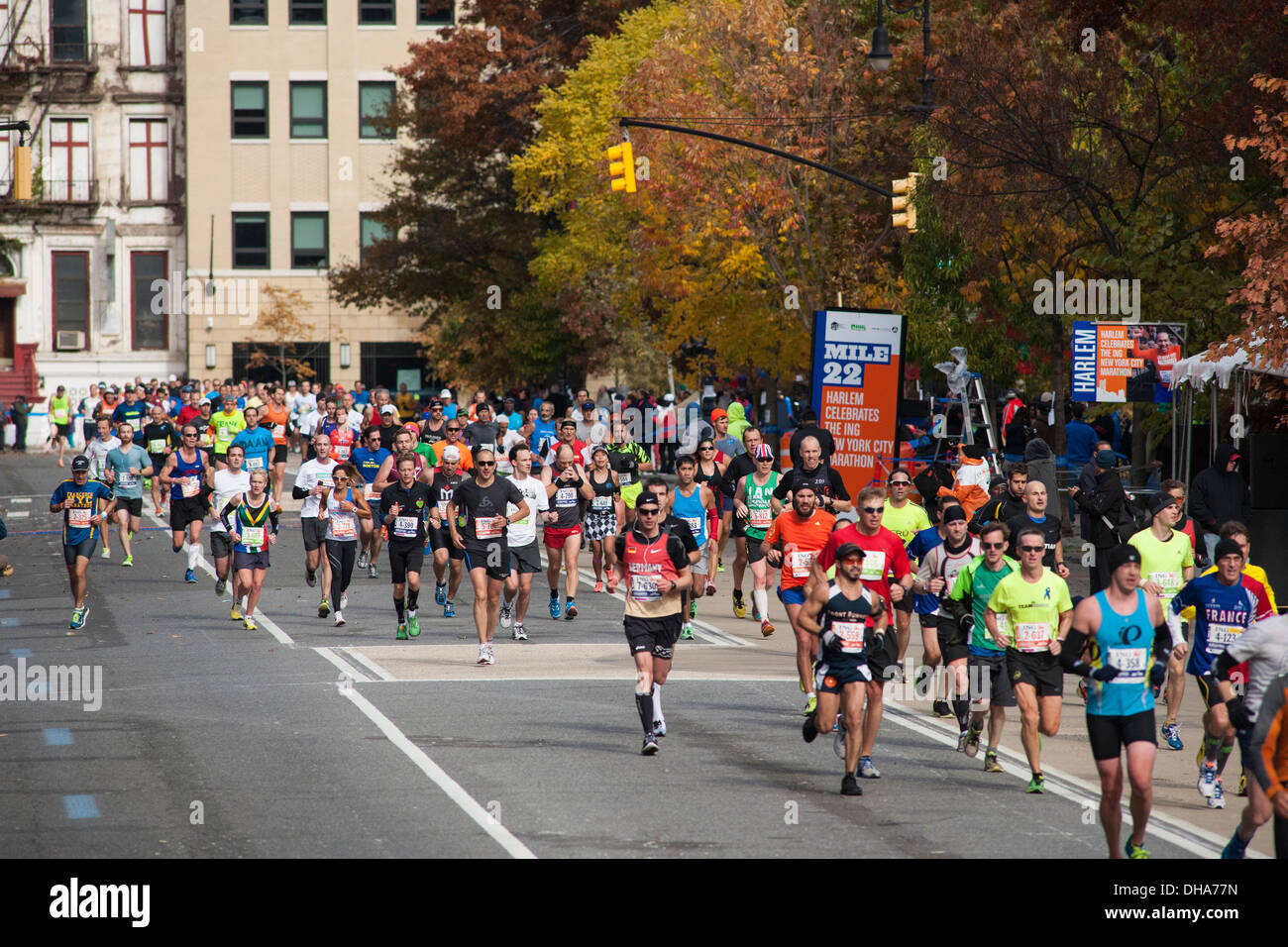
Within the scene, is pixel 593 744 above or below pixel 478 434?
below

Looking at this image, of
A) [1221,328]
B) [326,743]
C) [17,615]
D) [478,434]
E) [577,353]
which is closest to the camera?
[326,743]

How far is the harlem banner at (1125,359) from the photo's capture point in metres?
23.3

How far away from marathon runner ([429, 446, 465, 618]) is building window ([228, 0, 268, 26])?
47.0m

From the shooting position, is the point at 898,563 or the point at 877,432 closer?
the point at 898,563

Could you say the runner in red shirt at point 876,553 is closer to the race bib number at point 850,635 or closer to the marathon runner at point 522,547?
the race bib number at point 850,635

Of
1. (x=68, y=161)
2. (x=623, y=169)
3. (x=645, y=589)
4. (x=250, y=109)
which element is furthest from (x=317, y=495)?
A: (x=68, y=161)

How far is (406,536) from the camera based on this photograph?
738 inches

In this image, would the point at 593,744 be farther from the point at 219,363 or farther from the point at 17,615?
the point at 219,363

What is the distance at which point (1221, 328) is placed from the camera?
83.1 ft

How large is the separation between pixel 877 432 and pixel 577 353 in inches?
1026

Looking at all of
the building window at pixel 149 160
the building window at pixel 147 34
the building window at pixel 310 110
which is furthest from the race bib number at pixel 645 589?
the building window at pixel 147 34

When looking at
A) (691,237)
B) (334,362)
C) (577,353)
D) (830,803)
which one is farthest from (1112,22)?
(334,362)

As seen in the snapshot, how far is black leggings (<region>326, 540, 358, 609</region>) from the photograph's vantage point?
19.2 meters

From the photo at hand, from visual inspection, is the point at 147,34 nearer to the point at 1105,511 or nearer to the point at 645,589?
the point at 1105,511
